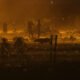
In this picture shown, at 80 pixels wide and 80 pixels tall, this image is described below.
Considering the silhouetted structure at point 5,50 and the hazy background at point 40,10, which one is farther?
the hazy background at point 40,10

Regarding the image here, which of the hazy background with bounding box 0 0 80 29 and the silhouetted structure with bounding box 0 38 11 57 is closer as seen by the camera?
the silhouetted structure with bounding box 0 38 11 57

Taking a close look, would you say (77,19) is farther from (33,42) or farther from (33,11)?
(33,42)

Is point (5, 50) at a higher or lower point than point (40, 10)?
lower

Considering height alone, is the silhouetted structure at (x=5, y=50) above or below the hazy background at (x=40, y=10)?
below

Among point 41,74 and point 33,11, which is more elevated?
point 33,11

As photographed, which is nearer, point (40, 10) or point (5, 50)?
point (5, 50)

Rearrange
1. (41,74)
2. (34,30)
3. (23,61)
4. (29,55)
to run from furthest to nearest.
Result: 1. (34,30)
2. (29,55)
3. (23,61)
4. (41,74)

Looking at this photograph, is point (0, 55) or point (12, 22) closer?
point (0, 55)

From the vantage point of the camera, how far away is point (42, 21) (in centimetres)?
2748

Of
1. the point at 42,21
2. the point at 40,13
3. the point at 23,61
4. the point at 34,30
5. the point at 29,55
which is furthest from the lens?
the point at 40,13

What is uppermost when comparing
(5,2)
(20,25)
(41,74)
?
(5,2)

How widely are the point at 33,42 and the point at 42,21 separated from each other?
29.7 ft

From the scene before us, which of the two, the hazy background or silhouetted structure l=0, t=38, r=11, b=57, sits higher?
the hazy background

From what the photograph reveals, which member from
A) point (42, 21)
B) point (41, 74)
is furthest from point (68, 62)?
point (42, 21)
